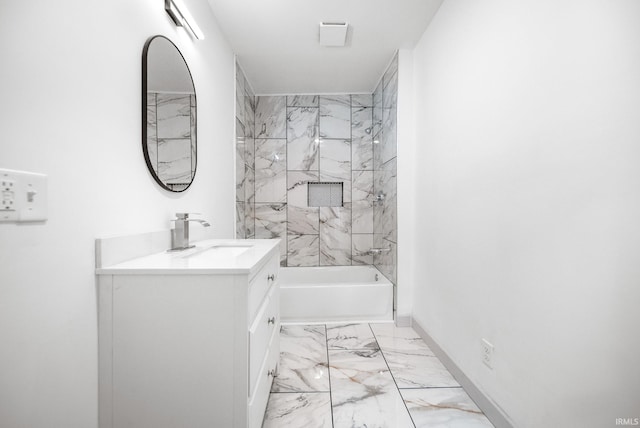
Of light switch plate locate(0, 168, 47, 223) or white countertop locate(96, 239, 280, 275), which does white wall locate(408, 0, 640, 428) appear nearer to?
white countertop locate(96, 239, 280, 275)

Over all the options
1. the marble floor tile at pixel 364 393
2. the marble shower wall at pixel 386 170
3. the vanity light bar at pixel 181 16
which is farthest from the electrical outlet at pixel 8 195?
the marble shower wall at pixel 386 170

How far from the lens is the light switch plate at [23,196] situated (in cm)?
70

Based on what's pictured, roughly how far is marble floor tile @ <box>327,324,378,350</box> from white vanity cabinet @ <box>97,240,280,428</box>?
1379mm

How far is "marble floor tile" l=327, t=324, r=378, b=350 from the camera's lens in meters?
2.28

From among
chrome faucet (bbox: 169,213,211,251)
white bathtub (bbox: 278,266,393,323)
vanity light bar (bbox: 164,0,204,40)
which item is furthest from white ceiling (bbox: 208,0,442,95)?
white bathtub (bbox: 278,266,393,323)

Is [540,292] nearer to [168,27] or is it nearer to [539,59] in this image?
[539,59]

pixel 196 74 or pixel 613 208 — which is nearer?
pixel 613 208

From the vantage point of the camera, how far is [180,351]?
99cm

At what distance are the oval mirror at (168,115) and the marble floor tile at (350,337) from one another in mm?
1570

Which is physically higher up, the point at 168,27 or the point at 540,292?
the point at 168,27

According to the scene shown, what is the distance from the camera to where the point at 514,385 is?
1.31 meters

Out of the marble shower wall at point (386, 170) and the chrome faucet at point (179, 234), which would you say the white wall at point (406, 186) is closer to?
the marble shower wall at point (386, 170)

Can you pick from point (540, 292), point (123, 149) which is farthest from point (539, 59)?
point (123, 149)

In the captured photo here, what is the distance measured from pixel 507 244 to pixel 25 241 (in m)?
1.68
